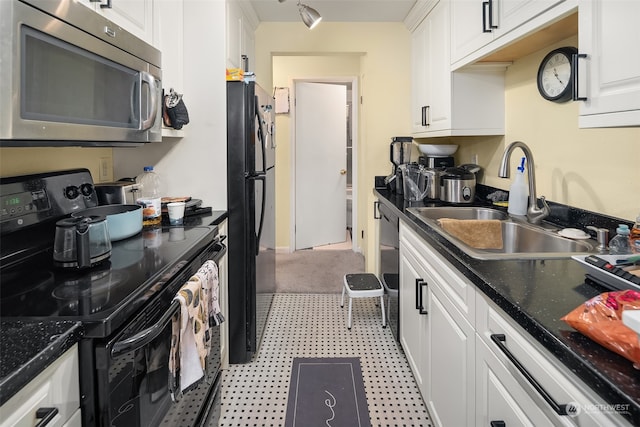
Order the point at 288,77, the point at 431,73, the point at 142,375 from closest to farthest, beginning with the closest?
the point at 142,375 → the point at 431,73 → the point at 288,77

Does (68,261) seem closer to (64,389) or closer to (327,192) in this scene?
(64,389)

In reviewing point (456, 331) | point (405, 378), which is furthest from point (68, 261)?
point (405, 378)

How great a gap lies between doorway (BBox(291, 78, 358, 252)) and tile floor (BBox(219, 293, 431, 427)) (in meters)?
1.69

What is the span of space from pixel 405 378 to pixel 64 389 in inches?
67.8

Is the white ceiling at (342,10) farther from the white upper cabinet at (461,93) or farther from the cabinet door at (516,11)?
the cabinet door at (516,11)

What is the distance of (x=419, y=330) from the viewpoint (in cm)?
183

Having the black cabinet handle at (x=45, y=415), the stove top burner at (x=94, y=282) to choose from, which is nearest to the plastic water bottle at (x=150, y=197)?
the stove top burner at (x=94, y=282)

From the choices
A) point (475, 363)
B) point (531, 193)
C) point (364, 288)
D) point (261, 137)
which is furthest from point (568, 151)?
point (261, 137)

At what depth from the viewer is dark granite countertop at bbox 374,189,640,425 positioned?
1.96 ft

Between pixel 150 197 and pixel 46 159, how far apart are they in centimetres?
68

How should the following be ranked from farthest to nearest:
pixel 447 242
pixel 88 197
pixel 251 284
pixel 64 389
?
1. pixel 251 284
2. pixel 88 197
3. pixel 447 242
4. pixel 64 389

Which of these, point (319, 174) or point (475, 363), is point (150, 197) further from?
point (319, 174)

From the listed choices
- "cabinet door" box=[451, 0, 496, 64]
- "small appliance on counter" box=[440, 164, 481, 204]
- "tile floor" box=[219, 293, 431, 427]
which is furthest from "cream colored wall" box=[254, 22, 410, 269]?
"tile floor" box=[219, 293, 431, 427]

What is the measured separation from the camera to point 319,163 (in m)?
4.88
